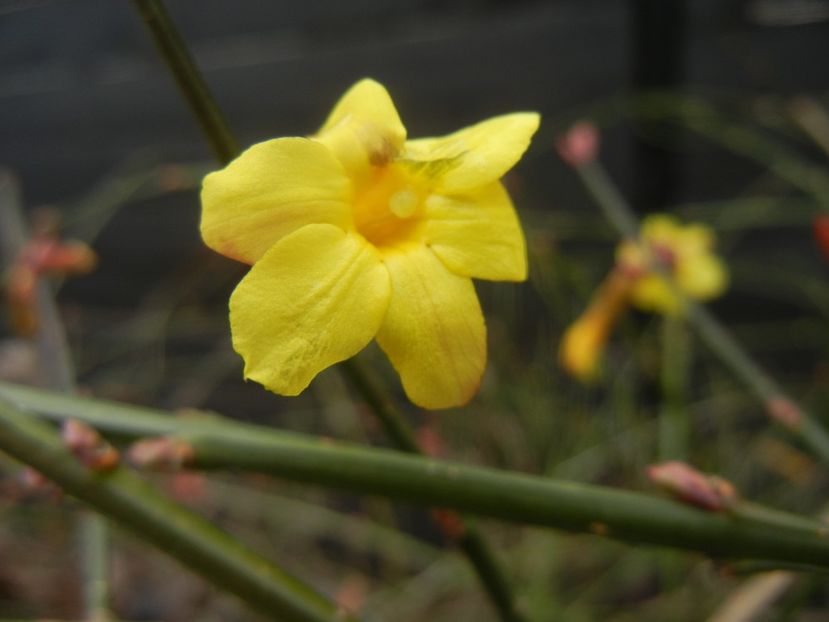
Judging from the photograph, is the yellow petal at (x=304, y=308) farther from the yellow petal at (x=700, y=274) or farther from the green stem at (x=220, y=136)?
the yellow petal at (x=700, y=274)

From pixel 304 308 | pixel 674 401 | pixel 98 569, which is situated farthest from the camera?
pixel 674 401

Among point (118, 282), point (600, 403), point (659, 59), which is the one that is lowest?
point (600, 403)

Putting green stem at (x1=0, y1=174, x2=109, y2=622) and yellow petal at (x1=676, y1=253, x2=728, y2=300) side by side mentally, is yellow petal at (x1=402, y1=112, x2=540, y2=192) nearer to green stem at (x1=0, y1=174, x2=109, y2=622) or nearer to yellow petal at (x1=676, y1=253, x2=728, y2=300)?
green stem at (x1=0, y1=174, x2=109, y2=622)

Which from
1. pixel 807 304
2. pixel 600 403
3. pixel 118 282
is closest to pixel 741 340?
pixel 807 304

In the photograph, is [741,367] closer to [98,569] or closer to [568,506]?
[568,506]

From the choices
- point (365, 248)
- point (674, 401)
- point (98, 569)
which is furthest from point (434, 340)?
point (674, 401)

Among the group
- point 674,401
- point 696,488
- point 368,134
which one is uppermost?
point 368,134

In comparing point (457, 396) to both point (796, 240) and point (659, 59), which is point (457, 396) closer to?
point (659, 59)
